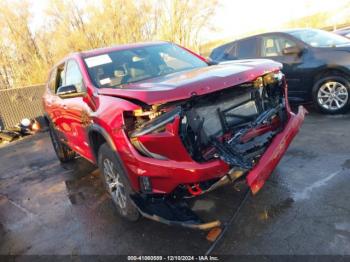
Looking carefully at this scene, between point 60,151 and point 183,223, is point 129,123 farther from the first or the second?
point 60,151

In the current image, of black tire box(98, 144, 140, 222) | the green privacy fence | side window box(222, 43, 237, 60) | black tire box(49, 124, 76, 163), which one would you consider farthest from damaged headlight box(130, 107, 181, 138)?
the green privacy fence

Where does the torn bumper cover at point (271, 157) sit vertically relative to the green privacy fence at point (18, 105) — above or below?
above

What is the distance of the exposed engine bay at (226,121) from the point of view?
3.21m

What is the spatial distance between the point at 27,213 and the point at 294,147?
3.85m

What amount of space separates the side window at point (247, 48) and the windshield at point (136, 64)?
339 centimetres

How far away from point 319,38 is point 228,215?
5072 millimetres

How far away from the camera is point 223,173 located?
3191 mm

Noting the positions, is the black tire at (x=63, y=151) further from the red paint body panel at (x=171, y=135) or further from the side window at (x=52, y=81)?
the red paint body panel at (x=171, y=135)

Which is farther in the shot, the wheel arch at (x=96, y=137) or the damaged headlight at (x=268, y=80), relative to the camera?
the damaged headlight at (x=268, y=80)

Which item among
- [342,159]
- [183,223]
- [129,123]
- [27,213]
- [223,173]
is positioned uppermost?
[129,123]

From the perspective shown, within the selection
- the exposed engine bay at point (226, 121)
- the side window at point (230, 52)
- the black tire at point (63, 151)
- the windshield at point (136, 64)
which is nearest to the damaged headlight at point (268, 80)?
the exposed engine bay at point (226, 121)

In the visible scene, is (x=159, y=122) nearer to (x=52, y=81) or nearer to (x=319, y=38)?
(x=52, y=81)

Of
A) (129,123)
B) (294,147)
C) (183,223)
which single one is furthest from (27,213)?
(294,147)

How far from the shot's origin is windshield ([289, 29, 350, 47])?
7.21m
